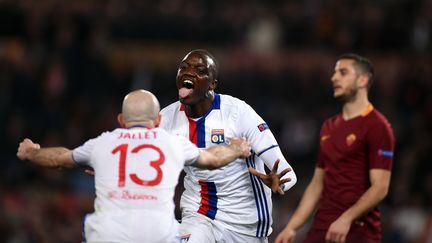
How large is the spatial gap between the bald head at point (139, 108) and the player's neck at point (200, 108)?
1.31 meters

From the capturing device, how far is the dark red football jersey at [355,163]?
843 centimetres

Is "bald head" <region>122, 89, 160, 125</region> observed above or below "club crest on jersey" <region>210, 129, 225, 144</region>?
above

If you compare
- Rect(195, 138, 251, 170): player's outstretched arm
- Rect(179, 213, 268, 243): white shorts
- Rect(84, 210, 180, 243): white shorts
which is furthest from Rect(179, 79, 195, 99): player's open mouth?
Rect(84, 210, 180, 243): white shorts

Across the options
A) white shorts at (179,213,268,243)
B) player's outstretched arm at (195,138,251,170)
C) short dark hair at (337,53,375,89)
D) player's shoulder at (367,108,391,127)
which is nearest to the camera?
player's outstretched arm at (195,138,251,170)

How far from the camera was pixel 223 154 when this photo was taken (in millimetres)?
7379

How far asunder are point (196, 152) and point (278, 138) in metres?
8.35

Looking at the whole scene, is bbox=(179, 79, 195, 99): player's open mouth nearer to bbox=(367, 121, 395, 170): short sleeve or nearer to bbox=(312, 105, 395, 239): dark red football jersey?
bbox=(312, 105, 395, 239): dark red football jersey

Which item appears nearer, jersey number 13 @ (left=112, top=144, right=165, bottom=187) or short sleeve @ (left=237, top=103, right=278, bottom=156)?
jersey number 13 @ (left=112, top=144, right=165, bottom=187)

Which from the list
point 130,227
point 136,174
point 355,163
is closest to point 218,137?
point 355,163

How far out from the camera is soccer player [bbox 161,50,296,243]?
820cm

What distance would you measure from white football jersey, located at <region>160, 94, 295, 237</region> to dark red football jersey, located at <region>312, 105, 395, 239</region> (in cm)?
57

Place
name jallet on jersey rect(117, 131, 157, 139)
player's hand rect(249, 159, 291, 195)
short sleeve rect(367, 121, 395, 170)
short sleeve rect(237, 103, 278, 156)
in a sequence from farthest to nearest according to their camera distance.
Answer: short sleeve rect(367, 121, 395, 170)
short sleeve rect(237, 103, 278, 156)
player's hand rect(249, 159, 291, 195)
name jallet on jersey rect(117, 131, 157, 139)

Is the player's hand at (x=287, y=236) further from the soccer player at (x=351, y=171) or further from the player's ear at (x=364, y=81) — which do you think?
the player's ear at (x=364, y=81)

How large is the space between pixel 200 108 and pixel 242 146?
888 millimetres
